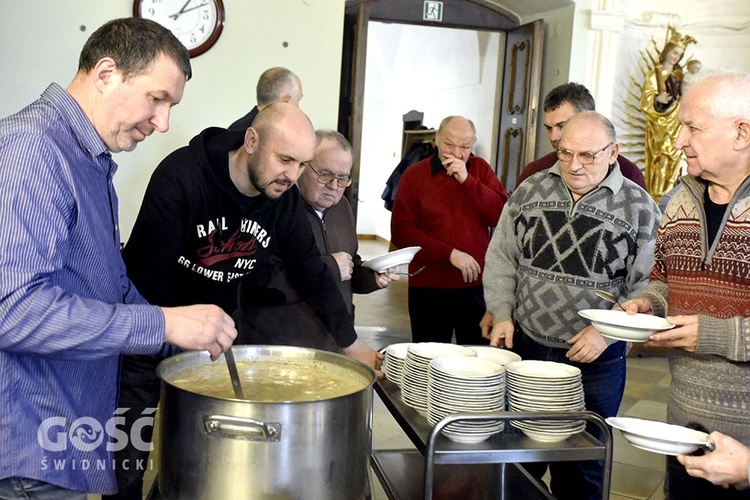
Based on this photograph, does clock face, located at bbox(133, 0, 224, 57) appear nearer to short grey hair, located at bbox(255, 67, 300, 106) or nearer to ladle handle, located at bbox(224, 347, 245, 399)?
short grey hair, located at bbox(255, 67, 300, 106)

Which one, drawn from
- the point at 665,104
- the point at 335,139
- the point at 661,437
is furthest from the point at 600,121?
the point at 665,104

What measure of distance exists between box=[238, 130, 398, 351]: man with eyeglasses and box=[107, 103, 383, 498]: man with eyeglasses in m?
0.27

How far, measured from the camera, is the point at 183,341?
1463mm

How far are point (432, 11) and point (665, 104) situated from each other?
211 centimetres

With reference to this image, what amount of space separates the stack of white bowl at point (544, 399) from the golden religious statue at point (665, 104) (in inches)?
197

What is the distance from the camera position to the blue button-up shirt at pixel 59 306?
1.30 metres

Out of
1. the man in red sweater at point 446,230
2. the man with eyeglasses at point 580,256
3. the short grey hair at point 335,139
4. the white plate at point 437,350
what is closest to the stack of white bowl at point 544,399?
the white plate at point 437,350

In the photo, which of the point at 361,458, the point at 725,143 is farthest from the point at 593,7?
the point at 361,458

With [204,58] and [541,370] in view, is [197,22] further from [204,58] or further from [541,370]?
[541,370]

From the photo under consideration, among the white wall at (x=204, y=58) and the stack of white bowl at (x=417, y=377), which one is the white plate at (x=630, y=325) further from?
the white wall at (x=204, y=58)

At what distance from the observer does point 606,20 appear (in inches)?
237

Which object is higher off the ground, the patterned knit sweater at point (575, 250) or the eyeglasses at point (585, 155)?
the eyeglasses at point (585, 155)

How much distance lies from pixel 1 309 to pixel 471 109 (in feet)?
26.8

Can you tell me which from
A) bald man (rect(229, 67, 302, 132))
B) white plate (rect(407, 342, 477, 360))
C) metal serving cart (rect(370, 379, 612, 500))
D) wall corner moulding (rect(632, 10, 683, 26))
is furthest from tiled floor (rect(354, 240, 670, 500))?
wall corner moulding (rect(632, 10, 683, 26))
